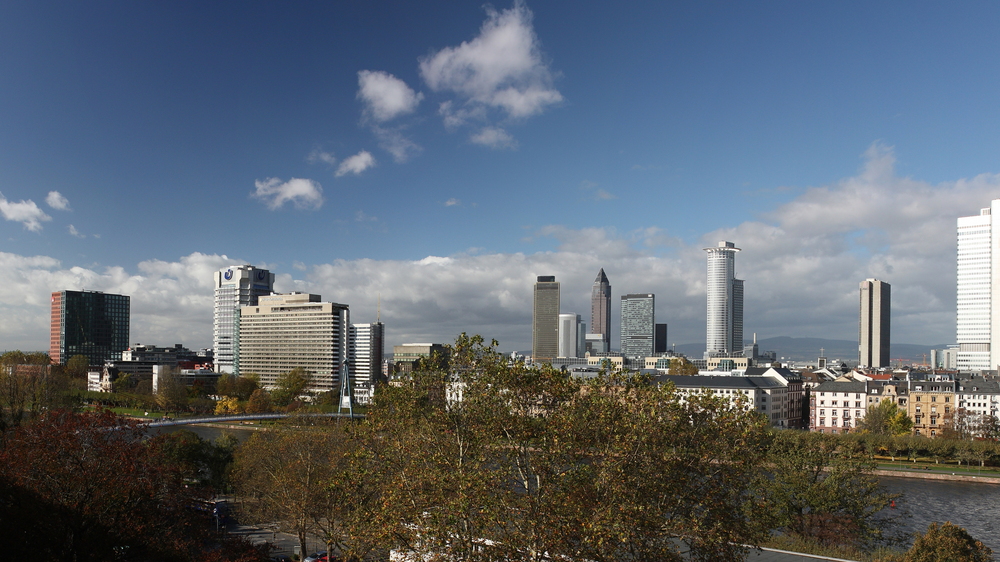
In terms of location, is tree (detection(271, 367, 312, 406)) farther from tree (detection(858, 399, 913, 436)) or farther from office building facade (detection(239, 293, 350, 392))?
tree (detection(858, 399, 913, 436))

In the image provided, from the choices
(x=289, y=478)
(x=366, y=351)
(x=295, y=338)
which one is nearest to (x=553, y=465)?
(x=289, y=478)

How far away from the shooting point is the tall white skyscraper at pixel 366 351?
138625 mm

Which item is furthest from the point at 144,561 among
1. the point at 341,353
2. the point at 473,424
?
the point at 341,353

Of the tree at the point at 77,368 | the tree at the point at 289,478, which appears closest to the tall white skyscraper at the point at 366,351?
the tree at the point at 77,368

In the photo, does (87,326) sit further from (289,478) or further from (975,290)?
(975,290)

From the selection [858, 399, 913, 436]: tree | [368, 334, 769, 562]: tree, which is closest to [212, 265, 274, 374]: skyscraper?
[858, 399, 913, 436]: tree

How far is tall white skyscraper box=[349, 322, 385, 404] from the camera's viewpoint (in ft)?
455

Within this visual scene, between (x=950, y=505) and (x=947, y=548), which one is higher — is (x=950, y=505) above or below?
below

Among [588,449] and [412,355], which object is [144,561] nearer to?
[588,449]

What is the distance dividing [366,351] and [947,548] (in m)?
138

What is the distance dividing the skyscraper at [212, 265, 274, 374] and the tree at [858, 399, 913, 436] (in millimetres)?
139892

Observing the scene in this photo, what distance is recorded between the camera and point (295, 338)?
13475cm

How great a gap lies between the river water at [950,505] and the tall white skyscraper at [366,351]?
104 metres

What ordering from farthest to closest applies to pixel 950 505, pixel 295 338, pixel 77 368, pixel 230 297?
pixel 230 297, pixel 295 338, pixel 77 368, pixel 950 505
